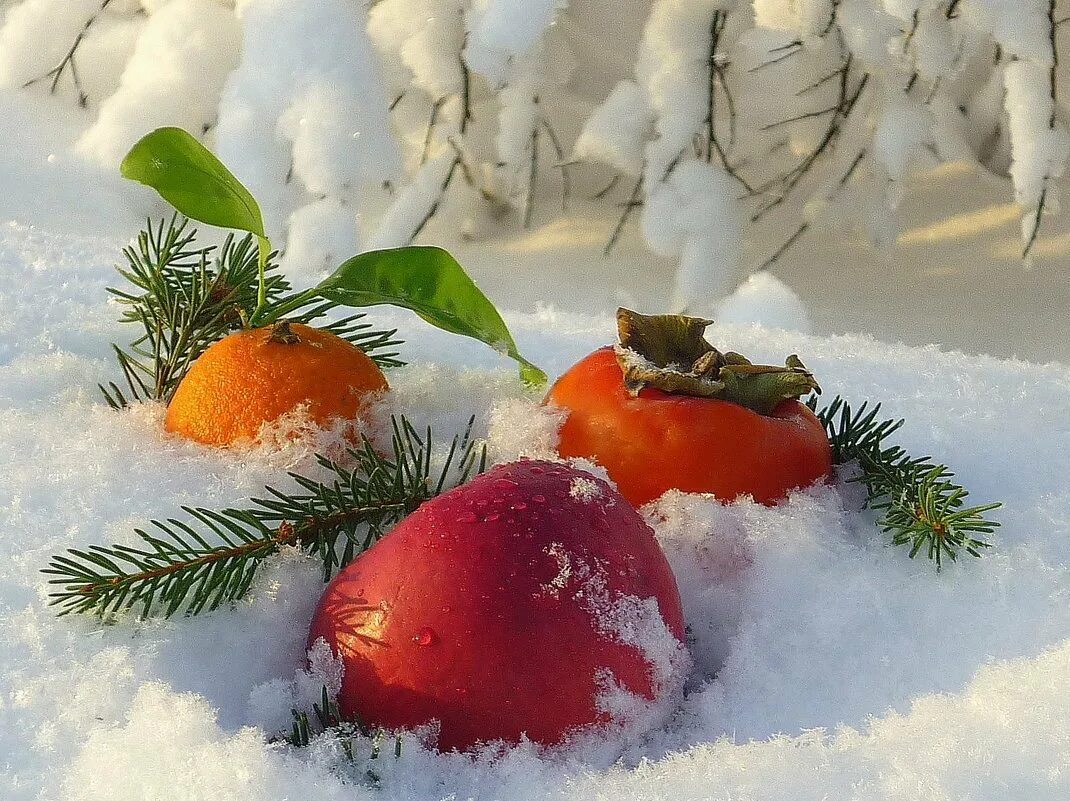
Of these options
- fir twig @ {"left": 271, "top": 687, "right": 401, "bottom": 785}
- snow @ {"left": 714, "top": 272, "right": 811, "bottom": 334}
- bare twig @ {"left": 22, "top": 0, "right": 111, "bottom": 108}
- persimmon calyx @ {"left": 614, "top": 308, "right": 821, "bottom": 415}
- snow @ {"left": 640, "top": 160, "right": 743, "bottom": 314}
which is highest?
bare twig @ {"left": 22, "top": 0, "right": 111, "bottom": 108}

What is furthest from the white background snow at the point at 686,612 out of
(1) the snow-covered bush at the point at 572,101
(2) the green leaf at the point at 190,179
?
(1) the snow-covered bush at the point at 572,101

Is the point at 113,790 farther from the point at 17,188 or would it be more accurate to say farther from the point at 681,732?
the point at 17,188

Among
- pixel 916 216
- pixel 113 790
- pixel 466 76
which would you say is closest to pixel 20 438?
pixel 113 790

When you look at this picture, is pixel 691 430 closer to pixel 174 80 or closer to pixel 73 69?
pixel 174 80

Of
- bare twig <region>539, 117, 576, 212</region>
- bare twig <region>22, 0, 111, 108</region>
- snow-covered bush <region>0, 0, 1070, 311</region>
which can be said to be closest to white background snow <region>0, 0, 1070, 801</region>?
snow-covered bush <region>0, 0, 1070, 311</region>

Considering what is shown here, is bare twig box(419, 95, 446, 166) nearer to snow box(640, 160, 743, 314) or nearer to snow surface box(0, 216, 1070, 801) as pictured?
snow box(640, 160, 743, 314)
